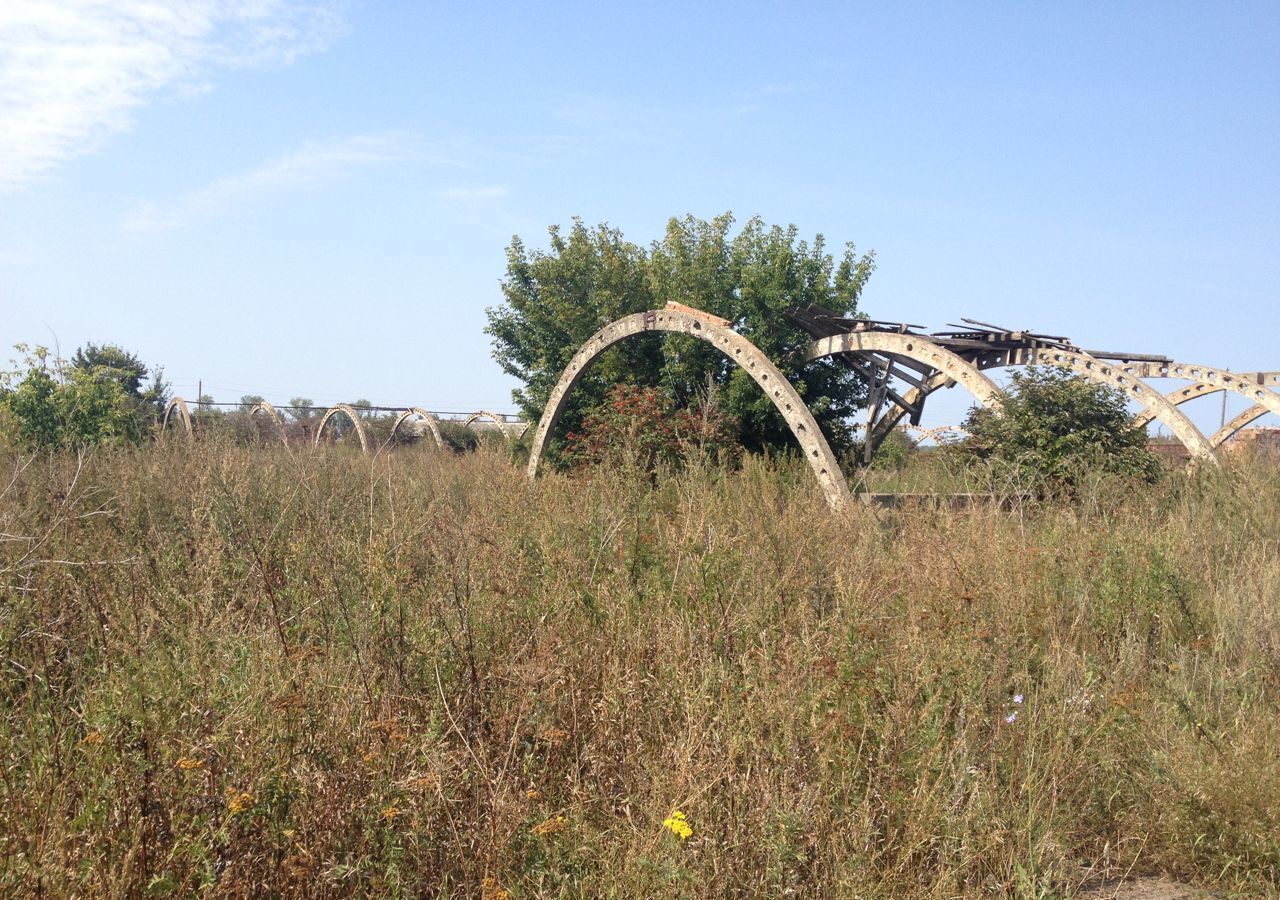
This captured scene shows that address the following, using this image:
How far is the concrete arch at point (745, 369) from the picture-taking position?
33.7 feet

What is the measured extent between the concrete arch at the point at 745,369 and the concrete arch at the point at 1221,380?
7306 millimetres

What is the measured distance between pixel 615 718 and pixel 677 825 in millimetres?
1014

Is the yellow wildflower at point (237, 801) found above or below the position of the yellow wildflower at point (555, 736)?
above

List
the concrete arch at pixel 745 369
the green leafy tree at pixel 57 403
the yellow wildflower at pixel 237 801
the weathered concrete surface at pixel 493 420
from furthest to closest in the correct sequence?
the weathered concrete surface at pixel 493 420 → the green leafy tree at pixel 57 403 → the concrete arch at pixel 745 369 → the yellow wildflower at pixel 237 801

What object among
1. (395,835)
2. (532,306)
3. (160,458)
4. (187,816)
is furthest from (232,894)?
(532,306)

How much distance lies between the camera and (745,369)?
474 inches

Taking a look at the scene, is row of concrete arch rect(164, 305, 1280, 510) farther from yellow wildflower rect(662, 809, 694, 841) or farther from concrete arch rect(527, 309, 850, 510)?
yellow wildflower rect(662, 809, 694, 841)

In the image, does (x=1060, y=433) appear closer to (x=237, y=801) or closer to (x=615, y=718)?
(x=615, y=718)

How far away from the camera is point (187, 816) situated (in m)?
2.72

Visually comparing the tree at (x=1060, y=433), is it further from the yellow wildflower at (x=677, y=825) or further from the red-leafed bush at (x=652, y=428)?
the yellow wildflower at (x=677, y=825)

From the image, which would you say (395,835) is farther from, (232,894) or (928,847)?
(928,847)

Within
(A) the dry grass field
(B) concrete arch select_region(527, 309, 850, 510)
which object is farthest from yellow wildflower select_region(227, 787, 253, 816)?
(B) concrete arch select_region(527, 309, 850, 510)

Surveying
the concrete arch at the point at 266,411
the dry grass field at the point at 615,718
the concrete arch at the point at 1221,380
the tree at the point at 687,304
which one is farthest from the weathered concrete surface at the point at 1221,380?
the concrete arch at the point at 266,411

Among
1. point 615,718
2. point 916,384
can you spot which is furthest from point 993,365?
point 615,718
